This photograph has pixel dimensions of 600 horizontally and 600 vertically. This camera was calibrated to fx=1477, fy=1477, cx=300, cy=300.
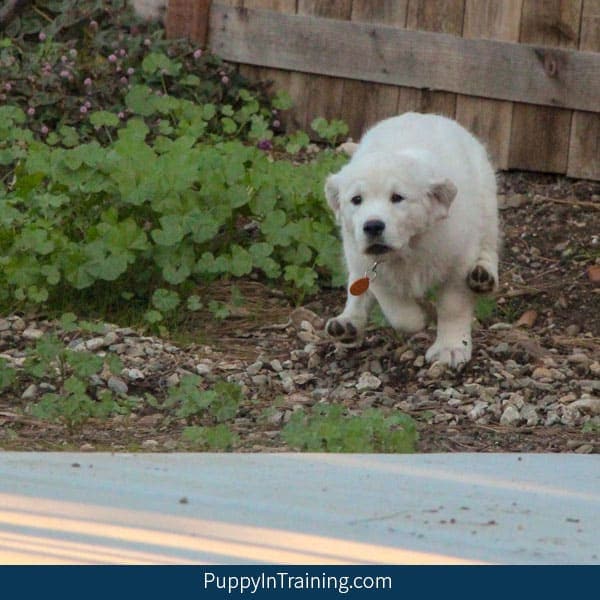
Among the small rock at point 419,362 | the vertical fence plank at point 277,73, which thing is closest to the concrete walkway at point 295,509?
the small rock at point 419,362

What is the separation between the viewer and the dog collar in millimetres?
5492

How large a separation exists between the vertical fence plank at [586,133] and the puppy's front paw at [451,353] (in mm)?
2570

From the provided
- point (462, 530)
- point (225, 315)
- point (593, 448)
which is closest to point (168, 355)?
point (225, 315)

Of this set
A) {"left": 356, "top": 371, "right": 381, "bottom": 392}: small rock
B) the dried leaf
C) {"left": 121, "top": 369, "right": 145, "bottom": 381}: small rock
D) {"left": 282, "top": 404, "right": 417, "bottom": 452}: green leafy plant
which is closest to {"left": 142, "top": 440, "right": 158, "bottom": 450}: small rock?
{"left": 282, "top": 404, "right": 417, "bottom": 452}: green leafy plant

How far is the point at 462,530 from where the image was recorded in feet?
9.73

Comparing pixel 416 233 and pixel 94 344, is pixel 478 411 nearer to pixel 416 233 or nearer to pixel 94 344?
pixel 416 233

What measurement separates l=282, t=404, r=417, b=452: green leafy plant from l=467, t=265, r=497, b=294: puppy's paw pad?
1.16 metres

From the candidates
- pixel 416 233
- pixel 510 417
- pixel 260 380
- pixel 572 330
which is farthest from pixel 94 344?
pixel 572 330

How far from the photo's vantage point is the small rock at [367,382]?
5.37 metres

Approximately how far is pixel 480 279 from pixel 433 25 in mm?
2877

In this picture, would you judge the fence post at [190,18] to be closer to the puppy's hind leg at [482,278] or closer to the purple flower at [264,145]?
the purple flower at [264,145]

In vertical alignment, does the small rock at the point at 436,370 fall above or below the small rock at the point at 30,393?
above

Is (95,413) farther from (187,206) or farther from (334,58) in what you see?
(334,58)

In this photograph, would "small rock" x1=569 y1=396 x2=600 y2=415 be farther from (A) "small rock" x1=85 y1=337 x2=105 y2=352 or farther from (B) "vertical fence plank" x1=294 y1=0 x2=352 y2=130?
(B) "vertical fence plank" x1=294 y1=0 x2=352 y2=130
